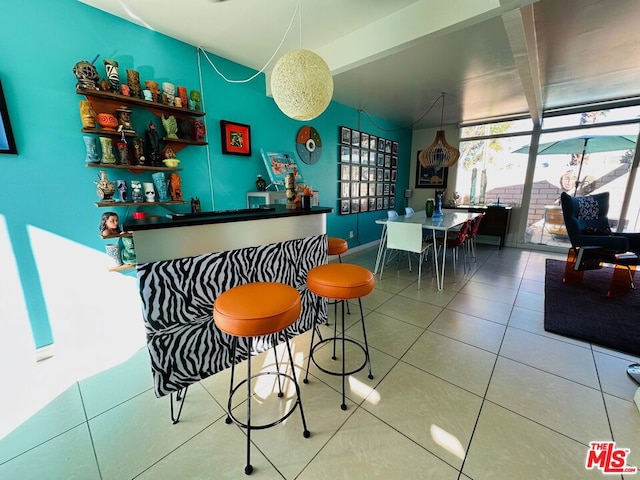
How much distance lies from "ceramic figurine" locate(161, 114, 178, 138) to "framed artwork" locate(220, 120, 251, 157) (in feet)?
1.71

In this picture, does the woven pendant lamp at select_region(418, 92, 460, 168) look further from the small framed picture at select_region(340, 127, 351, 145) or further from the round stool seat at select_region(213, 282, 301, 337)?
the round stool seat at select_region(213, 282, 301, 337)

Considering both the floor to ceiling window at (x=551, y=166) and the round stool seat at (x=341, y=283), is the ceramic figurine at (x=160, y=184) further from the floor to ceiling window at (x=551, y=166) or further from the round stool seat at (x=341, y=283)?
the floor to ceiling window at (x=551, y=166)

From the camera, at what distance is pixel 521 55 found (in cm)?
219

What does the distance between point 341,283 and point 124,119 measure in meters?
2.10

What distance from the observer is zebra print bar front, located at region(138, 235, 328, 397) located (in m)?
1.35

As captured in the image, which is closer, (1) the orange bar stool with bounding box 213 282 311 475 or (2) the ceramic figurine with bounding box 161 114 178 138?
(1) the orange bar stool with bounding box 213 282 311 475

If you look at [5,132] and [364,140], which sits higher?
[364,140]

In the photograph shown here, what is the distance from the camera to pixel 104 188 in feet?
6.19

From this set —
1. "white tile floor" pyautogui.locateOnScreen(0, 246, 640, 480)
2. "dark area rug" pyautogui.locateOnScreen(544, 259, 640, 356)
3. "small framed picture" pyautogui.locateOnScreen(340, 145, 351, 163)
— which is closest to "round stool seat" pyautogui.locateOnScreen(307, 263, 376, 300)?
"white tile floor" pyautogui.locateOnScreen(0, 246, 640, 480)

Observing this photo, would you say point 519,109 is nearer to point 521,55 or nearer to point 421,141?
point 421,141

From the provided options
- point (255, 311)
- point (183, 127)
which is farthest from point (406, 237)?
Answer: point (183, 127)

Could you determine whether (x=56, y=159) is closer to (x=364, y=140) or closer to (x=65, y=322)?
(x=65, y=322)

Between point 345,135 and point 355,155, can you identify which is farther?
point 355,155

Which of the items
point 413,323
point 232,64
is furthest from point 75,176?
point 413,323
